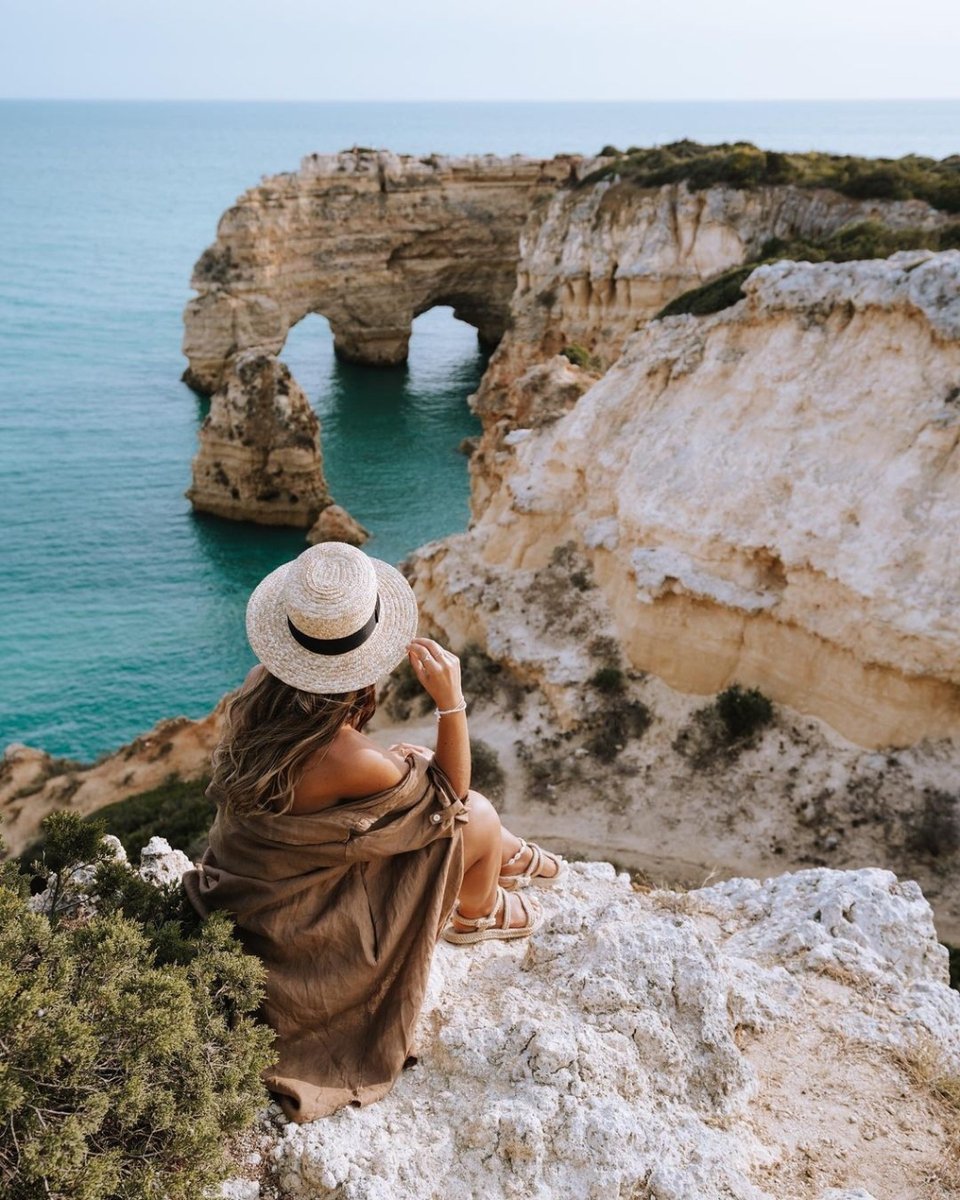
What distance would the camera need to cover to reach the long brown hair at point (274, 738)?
147 inches

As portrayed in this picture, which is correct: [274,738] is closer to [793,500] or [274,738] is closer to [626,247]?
[793,500]

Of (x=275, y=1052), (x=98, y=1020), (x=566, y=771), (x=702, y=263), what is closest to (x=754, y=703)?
(x=566, y=771)

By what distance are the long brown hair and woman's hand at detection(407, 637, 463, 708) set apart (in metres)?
0.33

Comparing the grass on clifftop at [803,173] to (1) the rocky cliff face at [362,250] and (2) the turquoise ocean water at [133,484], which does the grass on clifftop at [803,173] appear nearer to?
(1) the rocky cliff face at [362,250]

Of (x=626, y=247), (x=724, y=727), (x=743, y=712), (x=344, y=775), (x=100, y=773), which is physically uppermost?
(x=344, y=775)

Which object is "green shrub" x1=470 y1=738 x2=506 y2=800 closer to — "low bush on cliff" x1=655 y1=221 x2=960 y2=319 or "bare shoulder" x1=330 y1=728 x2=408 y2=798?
Answer: "low bush on cliff" x1=655 y1=221 x2=960 y2=319

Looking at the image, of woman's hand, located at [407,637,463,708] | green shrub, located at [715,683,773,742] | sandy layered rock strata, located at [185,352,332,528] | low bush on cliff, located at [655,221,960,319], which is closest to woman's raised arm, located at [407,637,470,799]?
woman's hand, located at [407,637,463,708]

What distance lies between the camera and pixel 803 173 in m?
31.2

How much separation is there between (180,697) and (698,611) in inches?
586

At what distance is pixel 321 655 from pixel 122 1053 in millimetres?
1558

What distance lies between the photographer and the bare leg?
4527mm

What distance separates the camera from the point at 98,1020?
124 inches

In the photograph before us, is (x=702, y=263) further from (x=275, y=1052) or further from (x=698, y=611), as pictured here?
(x=275, y=1052)

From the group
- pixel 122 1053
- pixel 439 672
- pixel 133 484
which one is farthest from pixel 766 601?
pixel 133 484
